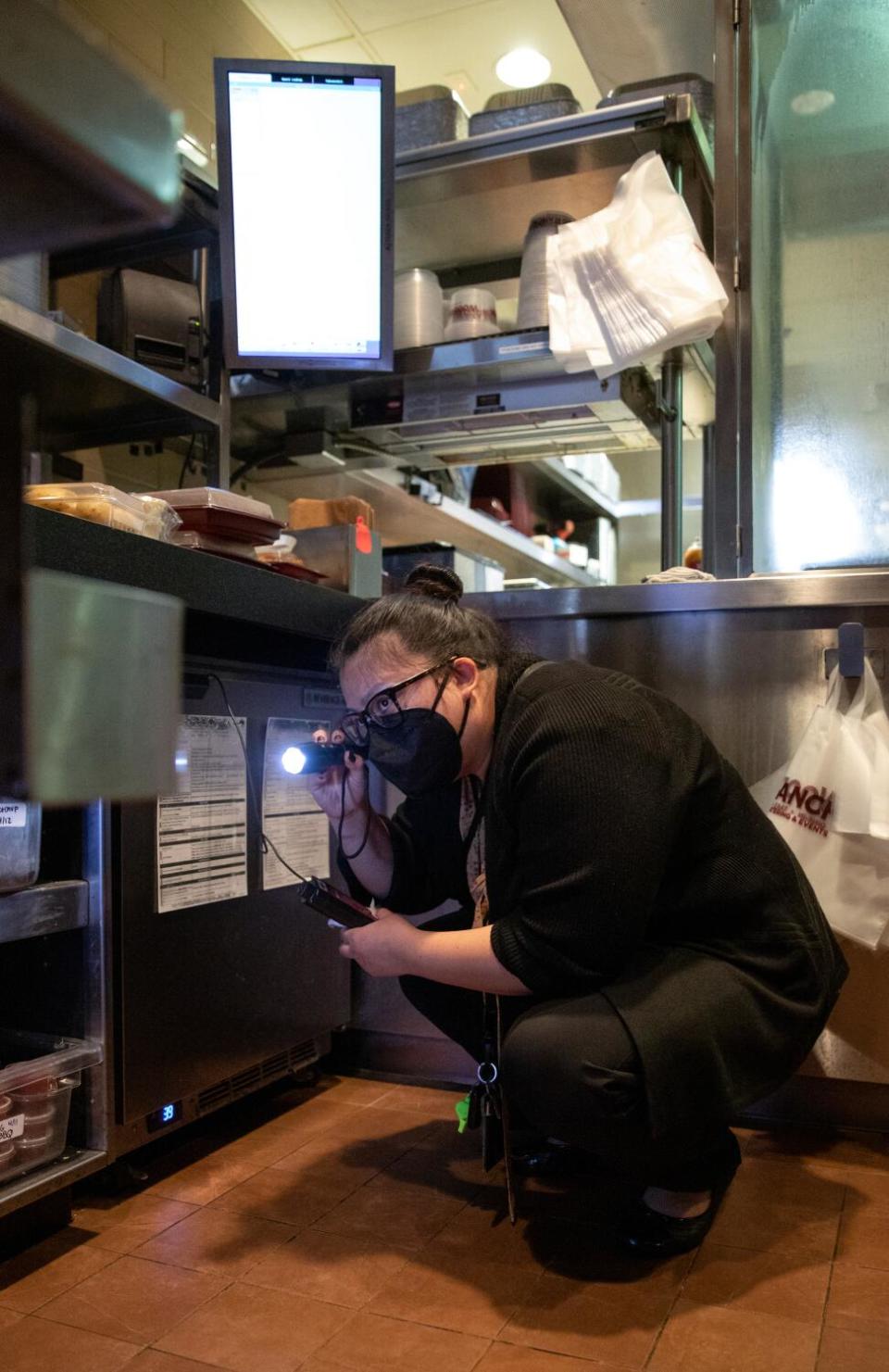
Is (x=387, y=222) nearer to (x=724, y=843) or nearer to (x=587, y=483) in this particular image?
(x=724, y=843)

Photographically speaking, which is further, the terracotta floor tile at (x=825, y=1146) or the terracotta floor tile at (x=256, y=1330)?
the terracotta floor tile at (x=825, y=1146)

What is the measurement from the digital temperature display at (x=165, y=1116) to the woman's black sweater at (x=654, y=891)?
0.52 meters

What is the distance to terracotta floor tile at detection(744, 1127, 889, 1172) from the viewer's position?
139 centimetres

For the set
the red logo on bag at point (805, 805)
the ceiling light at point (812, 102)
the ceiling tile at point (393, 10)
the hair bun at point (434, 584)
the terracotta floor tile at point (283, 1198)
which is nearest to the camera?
the terracotta floor tile at point (283, 1198)

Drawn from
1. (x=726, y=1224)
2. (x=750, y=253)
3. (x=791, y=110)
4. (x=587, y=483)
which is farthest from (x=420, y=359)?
(x=587, y=483)

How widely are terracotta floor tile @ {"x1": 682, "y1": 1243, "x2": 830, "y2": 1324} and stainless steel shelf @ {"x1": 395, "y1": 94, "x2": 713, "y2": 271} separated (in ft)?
6.16

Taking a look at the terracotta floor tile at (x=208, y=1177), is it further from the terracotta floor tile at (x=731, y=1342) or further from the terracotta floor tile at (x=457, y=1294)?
the terracotta floor tile at (x=731, y=1342)

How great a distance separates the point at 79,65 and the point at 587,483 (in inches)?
171

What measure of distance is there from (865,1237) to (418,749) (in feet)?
2.54

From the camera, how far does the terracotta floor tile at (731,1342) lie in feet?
2.96

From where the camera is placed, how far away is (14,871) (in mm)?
1085

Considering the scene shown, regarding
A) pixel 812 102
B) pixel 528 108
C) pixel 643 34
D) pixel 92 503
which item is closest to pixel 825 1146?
pixel 92 503

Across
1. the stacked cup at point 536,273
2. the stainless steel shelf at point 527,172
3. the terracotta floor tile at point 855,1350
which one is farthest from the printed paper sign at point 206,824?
the stainless steel shelf at point 527,172

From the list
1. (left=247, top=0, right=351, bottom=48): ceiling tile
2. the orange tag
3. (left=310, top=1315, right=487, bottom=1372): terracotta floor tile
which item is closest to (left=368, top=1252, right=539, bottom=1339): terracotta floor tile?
(left=310, top=1315, right=487, bottom=1372): terracotta floor tile
